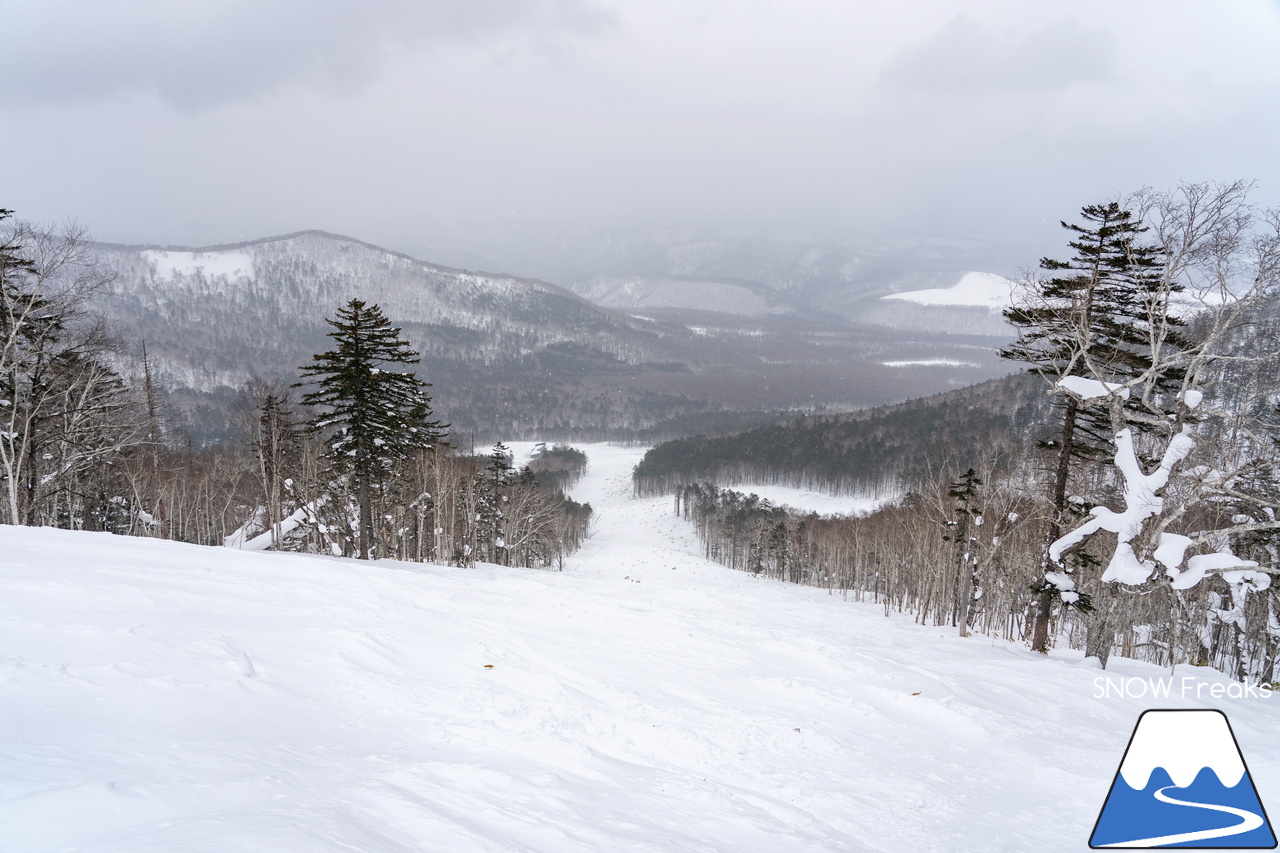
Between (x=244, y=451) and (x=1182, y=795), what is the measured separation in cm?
5503

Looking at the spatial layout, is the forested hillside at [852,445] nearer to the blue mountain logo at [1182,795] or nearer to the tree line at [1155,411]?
the tree line at [1155,411]

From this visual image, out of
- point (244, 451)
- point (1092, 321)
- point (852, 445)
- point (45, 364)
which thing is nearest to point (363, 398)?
point (45, 364)

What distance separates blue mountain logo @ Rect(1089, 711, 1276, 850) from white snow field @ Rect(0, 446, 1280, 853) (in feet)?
4.32

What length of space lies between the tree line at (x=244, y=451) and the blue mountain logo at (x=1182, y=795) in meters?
23.4

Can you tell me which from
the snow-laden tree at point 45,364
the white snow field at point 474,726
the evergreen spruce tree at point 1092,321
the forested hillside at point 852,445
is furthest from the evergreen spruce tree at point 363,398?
the forested hillside at point 852,445

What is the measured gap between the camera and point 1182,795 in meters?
6.06

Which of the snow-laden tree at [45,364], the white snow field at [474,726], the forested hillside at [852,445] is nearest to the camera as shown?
the white snow field at [474,726]

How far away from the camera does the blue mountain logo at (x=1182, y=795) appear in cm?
580

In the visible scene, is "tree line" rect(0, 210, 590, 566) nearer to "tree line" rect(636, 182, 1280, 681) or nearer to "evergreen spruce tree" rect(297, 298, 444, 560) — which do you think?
"evergreen spruce tree" rect(297, 298, 444, 560)

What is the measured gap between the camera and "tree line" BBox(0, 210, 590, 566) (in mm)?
18891

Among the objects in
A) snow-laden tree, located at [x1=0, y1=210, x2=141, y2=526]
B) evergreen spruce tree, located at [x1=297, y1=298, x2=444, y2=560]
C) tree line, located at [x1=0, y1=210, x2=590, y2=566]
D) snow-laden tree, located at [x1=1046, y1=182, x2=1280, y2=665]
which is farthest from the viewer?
evergreen spruce tree, located at [x1=297, y1=298, x2=444, y2=560]

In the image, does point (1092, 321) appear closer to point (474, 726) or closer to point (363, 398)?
point (474, 726)

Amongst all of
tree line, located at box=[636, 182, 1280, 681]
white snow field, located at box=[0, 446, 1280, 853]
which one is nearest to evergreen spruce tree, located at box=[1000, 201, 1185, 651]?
tree line, located at box=[636, 182, 1280, 681]

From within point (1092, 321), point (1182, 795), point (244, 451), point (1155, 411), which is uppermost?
point (1092, 321)
